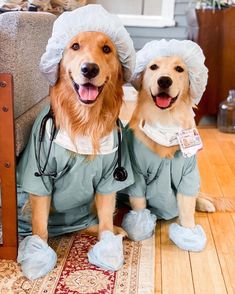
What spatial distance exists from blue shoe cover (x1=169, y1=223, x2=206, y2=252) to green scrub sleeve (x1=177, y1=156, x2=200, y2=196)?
137 mm

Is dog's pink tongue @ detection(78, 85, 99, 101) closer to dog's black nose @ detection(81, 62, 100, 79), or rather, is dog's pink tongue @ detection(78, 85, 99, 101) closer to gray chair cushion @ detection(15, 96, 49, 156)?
dog's black nose @ detection(81, 62, 100, 79)

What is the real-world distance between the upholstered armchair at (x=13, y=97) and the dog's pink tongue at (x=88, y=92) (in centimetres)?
21

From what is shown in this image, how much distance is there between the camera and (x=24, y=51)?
58.6 inches

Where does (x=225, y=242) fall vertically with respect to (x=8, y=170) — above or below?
below

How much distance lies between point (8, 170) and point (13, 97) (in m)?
0.24

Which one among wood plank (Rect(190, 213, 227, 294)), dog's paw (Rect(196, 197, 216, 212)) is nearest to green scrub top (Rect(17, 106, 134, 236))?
wood plank (Rect(190, 213, 227, 294))

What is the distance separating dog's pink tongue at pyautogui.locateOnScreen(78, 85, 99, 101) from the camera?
1347 mm

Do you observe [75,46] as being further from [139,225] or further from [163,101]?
[139,225]

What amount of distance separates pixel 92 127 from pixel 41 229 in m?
0.40

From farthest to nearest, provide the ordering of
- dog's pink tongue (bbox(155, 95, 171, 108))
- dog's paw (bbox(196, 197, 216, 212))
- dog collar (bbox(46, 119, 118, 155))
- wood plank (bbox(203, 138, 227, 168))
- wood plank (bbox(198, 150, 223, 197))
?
wood plank (bbox(203, 138, 227, 168)) < wood plank (bbox(198, 150, 223, 197)) < dog's paw (bbox(196, 197, 216, 212)) < dog's pink tongue (bbox(155, 95, 171, 108)) < dog collar (bbox(46, 119, 118, 155))

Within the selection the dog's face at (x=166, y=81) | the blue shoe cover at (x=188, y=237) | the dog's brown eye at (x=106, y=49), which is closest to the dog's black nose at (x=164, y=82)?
the dog's face at (x=166, y=81)

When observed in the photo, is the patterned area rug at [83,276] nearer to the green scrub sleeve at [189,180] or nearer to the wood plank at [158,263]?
the wood plank at [158,263]

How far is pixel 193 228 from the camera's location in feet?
5.35

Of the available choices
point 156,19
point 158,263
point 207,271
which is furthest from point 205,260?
point 156,19
